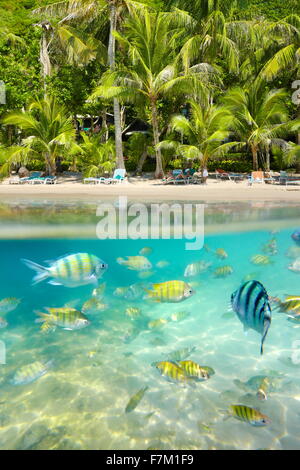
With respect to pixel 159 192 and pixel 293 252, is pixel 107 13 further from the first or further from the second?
pixel 293 252

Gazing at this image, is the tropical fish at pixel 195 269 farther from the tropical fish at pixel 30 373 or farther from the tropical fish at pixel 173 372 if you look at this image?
the tropical fish at pixel 30 373

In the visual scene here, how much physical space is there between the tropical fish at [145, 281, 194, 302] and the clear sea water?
82 cm

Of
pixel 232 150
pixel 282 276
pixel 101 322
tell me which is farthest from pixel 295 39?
pixel 101 322

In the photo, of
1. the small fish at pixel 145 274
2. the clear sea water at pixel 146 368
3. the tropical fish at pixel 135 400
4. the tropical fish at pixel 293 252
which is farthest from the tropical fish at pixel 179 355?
the tropical fish at pixel 293 252

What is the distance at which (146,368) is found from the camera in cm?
429

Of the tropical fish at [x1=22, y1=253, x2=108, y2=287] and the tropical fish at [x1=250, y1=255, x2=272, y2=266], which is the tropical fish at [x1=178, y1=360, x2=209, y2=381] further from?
the tropical fish at [x1=250, y1=255, x2=272, y2=266]

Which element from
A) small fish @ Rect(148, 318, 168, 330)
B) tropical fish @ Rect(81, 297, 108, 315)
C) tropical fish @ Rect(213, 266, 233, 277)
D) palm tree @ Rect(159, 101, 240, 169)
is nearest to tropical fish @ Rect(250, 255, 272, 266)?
tropical fish @ Rect(213, 266, 233, 277)

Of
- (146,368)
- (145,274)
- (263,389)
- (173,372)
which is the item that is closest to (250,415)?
(173,372)

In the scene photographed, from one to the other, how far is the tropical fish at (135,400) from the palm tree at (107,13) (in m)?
15.7

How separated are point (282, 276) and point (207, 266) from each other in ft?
5.44

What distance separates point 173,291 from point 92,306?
156 centimetres

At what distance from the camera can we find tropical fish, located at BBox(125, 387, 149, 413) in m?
3.68

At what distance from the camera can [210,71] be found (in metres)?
18.7

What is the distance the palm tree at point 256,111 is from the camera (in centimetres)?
1810
